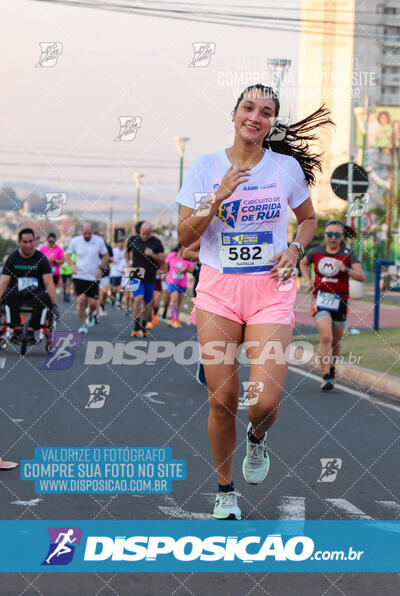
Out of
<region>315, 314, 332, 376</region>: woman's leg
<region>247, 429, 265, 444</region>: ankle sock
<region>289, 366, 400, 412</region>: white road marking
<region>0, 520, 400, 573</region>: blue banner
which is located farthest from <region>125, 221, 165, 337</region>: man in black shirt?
<region>0, 520, 400, 573</region>: blue banner

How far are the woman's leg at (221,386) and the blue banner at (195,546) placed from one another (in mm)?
382

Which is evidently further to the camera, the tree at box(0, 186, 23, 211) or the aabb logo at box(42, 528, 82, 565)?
the tree at box(0, 186, 23, 211)

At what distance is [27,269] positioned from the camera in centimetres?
1226

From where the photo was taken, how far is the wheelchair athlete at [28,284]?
12071mm

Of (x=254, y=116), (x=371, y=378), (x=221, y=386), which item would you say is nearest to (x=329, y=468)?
(x=221, y=386)

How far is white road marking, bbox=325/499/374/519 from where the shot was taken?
4.87 metres

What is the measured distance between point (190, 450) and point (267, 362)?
2220 mm

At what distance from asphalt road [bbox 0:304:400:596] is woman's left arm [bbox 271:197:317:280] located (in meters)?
1.27

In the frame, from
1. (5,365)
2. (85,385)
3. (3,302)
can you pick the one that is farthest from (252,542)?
(3,302)

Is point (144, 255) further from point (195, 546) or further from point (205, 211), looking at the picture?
point (195, 546)

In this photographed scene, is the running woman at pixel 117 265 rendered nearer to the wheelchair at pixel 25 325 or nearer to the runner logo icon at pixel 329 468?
the wheelchair at pixel 25 325

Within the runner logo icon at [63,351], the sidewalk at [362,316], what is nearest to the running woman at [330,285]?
the runner logo icon at [63,351]

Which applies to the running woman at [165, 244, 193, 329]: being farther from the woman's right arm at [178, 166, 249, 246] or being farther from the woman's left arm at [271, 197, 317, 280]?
the woman's right arm at [178, 166, 249, 246]

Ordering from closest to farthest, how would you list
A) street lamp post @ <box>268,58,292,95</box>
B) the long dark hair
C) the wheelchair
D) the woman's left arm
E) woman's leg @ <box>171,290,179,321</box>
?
the woman's left arm, the long dark hair, the wheelchair, street lamp post @ <box>268,58,292,95</box>, woman's leg @ <box>171,290,179,321</box>
